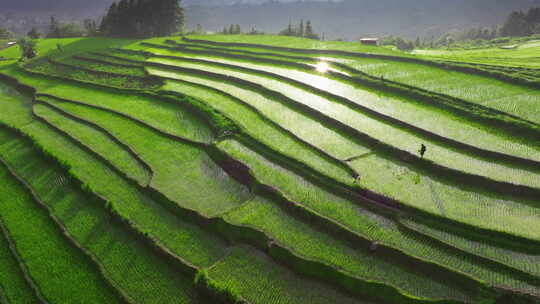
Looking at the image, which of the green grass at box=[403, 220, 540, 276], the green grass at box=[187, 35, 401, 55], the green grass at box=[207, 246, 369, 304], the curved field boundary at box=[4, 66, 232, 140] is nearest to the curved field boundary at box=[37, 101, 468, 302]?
the green grass at box=[207, 246, 369, 304]

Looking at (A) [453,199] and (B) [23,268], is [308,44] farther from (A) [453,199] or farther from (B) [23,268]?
A: (B) [23,268]

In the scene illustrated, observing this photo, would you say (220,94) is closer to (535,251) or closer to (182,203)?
(182,203)

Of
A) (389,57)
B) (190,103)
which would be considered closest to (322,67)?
(389,57)

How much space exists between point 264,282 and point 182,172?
8.41 m

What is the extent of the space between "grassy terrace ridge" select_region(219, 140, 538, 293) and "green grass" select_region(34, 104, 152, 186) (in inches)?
203

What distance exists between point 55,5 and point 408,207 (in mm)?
224298

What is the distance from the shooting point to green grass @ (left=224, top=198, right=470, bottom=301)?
10.9 m

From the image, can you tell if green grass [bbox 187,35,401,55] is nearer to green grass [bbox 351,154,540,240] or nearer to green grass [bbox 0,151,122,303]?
green grass [bbox 351,154,540,240]

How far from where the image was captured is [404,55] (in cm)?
3256

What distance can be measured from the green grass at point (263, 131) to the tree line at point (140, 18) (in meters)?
37.4

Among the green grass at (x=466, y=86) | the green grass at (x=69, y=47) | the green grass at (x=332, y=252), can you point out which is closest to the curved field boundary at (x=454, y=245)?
the green grass at (x=332, y=252)

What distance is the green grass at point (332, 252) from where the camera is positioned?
428 inches

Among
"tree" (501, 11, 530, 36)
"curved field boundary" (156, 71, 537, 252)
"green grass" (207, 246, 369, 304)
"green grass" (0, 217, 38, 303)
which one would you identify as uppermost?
"tree" (501, 11, 530, 36)

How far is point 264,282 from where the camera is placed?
38.1 feet
